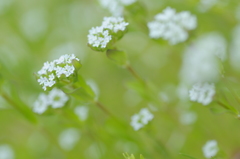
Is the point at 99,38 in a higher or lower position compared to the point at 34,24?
higher

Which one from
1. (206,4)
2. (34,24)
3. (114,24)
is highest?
(114,24)

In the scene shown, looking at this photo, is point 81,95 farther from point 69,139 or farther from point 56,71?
point 69,139

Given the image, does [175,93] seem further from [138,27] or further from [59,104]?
[59,104]

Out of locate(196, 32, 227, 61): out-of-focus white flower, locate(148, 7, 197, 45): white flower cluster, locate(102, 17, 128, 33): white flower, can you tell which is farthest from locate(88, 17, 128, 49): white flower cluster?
locate(196, 32, 227, 61): out-of-focus white flower

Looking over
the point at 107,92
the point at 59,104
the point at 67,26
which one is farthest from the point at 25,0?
the point at 59,104

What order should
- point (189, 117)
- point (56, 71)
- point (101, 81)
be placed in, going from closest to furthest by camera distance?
point (56, 71) < point (189, 117) < point (101, 81)

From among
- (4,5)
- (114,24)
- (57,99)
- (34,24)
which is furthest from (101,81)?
(114,24)

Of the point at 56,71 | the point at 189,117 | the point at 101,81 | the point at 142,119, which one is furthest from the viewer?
the point at 101,81
